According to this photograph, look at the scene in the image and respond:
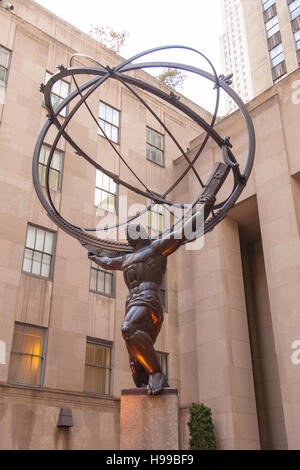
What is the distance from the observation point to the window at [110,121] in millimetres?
20627

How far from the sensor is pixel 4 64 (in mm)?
17781

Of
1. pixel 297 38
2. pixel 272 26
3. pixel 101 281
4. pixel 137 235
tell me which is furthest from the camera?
pixel 272 26

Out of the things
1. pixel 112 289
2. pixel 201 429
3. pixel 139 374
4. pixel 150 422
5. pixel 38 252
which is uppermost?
pixel 38 252

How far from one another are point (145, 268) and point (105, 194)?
11.4 metres

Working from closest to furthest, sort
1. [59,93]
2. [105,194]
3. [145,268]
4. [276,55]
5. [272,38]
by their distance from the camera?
1. [145,268]
2. [59,93]
3. [105,194]
4. [276,55]
5. [272,38]

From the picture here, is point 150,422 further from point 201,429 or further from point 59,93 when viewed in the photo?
point 59,93

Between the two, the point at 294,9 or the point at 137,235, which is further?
the point at 294,9

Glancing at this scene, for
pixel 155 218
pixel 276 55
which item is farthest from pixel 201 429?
pixel 276 55

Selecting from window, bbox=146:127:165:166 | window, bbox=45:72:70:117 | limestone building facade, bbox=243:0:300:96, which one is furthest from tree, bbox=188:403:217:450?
limestone building facade, bbox=243:0:300:96

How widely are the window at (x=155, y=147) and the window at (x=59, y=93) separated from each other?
4704 millimetres

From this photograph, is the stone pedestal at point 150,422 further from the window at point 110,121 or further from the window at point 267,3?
the window at point 267,3

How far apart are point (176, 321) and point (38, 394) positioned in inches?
276

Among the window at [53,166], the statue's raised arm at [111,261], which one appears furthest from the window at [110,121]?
the statue's raised arm at [111,261]

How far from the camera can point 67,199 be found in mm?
17719
